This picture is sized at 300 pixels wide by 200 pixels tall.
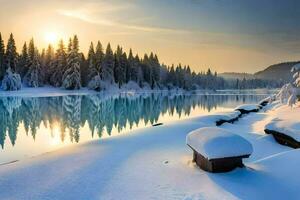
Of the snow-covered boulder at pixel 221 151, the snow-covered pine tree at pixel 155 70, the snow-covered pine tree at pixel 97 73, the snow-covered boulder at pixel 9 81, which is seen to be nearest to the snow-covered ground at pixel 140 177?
the snow-covered boulder at pixel 221 151

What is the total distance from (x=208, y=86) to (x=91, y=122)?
141m

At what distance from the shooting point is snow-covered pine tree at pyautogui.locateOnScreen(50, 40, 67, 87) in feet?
262

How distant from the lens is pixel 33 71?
76.9m

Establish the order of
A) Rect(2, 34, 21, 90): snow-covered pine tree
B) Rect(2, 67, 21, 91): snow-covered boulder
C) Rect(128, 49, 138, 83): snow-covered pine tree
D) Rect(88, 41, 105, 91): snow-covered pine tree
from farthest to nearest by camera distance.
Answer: Rect(128, 49, 138, 83): snow-covered pine tree < Rect(88, 41, 105, 91): snow-covered pine tree < Rect(2, 34, 21, 90): snow-covered pine tree < Rect(2, 67, 21, 91): snow-covered boulder

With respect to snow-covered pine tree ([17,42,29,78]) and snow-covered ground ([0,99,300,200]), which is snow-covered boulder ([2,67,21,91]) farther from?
snow-covered ground ([0,99,300,200])

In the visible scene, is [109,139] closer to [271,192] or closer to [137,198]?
[137,198]

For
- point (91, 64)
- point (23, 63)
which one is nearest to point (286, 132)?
point (91, 64)

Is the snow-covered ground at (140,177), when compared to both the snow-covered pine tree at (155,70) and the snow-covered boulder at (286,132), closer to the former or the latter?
the snow-covered boulder at (286,132)

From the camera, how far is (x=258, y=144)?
51.4 feet

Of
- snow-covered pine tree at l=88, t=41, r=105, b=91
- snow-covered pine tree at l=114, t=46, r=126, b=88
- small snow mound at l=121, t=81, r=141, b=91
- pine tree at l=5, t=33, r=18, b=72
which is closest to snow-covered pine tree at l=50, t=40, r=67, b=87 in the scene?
snow-covered pine tree at l=88, t=41, r=105, b=91

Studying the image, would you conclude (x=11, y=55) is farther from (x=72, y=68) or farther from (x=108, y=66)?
(x=108, y=66)

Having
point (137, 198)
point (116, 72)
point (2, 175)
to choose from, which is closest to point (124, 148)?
point (2, 175)

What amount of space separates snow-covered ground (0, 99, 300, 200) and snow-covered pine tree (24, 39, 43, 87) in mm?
68287

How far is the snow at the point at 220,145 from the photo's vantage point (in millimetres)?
9219
